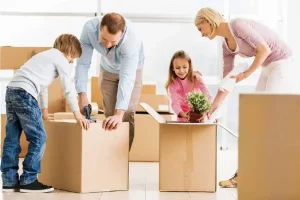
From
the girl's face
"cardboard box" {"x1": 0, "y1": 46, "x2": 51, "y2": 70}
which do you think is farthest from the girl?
"cardboard box" {"x1": 0, "y1": 46, "x2": 51, "y2": 70}

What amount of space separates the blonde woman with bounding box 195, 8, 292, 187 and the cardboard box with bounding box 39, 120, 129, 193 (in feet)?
2.14

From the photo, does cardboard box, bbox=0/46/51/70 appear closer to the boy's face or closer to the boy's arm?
the boy's arm

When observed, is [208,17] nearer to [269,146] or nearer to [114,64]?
[114,64]

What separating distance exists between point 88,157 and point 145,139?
192 cm

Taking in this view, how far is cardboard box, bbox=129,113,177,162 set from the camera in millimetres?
5203

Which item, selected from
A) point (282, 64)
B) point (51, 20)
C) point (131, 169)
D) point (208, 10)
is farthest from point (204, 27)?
point (51, 20)

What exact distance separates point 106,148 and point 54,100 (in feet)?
6.69

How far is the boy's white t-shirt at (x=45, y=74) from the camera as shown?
3314 mm

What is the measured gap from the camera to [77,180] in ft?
10.9

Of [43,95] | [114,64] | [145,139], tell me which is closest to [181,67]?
[114,64]

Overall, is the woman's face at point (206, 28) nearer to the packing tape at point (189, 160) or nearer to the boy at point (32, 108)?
the packing tape at point (189, 160)

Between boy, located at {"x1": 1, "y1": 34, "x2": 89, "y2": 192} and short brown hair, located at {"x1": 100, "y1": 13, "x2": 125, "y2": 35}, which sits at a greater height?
short brown hair, located at {"x1": 100, "y1": 13, "x2": 125, "y2": 35}

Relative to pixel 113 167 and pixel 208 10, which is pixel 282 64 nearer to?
pixel 208 10

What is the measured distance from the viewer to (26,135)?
3.35m
